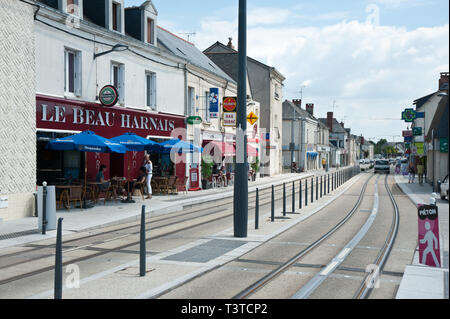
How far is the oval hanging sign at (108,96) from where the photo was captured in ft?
57.0

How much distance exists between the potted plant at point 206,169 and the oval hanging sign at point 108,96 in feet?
32.6

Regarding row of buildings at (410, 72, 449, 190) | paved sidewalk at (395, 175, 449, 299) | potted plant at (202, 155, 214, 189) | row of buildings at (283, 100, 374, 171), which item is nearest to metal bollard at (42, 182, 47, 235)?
paved sidewalk at (395, 175, 449, 299)

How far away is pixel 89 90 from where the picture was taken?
17641 mm

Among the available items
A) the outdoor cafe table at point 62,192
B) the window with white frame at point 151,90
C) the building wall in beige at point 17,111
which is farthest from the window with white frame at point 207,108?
the building wall in beige at point 17,111

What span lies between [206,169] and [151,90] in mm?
6425

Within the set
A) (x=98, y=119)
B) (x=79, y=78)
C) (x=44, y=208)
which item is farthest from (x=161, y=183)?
(x=44, y=208)

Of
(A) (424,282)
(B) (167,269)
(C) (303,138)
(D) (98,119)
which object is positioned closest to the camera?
(A) (424,282)

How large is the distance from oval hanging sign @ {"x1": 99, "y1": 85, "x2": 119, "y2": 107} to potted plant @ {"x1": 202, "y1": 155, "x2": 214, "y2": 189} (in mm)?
9930

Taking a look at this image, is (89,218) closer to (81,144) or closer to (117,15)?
(81,144)

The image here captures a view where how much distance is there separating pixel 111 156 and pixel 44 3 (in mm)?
6875

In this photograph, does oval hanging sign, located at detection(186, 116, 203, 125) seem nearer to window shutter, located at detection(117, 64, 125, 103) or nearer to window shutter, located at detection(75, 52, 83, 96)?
window shutter, located at detection(117, 64, 125, 103)

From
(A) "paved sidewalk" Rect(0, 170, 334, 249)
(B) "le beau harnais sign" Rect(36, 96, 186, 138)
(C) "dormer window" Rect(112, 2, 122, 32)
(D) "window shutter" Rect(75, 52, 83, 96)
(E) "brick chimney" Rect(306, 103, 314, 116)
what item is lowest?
(A) "paved sidewalk" Rect(0, 170, 334, 249)

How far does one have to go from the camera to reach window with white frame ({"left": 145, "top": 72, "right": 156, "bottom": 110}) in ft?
72.5
